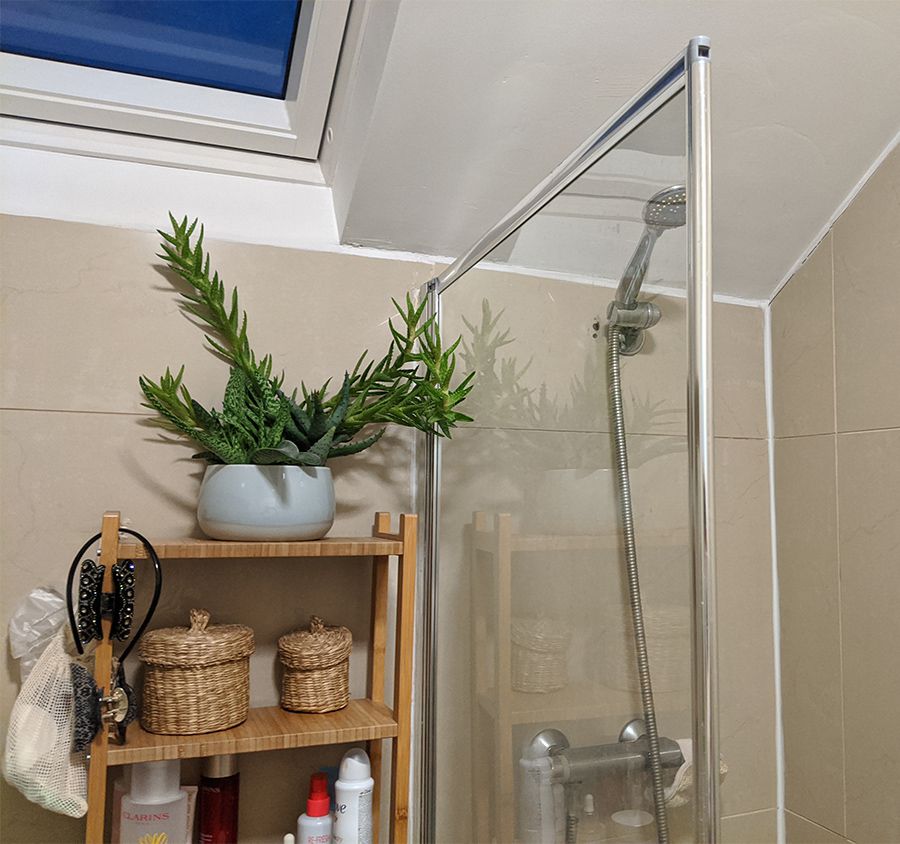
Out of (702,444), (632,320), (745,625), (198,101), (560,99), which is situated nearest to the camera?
(702,444)

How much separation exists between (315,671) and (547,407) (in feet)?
1.56

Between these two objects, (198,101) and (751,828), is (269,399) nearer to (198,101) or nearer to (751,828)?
(198,101)

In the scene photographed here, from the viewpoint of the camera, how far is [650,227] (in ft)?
2.36

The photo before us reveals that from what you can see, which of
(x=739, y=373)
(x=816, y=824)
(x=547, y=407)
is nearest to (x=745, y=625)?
(x=816, y=824)

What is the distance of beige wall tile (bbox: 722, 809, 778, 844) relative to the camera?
4.65 ft

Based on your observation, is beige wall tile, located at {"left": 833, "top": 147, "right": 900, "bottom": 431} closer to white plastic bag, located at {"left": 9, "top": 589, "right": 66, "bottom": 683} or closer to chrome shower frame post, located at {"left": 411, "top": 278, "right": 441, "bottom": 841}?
chrome shower frame post, located at {"left": 411, "top": 278, "right": 441, "bottom": 841}

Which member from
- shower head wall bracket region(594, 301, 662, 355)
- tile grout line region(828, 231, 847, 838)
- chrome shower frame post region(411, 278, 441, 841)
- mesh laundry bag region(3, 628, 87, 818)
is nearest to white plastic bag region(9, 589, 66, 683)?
mesh laundry bag region(3, 628, 87, 818)

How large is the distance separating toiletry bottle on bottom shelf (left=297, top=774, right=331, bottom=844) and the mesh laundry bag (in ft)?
0.89

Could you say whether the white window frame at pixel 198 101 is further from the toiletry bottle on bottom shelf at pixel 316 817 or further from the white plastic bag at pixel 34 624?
the toiletry bottle on bottom shelf at pixel 316 817

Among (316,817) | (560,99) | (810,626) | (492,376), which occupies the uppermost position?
(560,99)

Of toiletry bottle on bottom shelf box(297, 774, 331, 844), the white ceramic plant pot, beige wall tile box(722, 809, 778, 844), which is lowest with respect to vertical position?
beige wall tile box(722, 809, 778, 844)

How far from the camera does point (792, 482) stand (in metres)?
1.46

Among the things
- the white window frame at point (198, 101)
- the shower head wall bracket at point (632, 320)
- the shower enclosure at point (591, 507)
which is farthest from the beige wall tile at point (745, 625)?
the white window frame at point (198, 101)

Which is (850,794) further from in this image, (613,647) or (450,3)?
(450,3)
